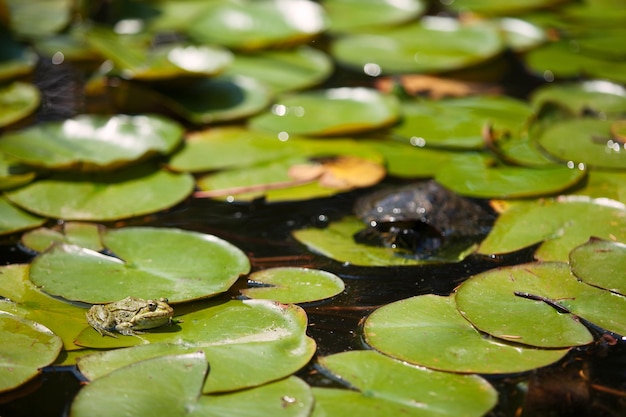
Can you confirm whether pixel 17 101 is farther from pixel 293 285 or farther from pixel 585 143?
pixel 585 143

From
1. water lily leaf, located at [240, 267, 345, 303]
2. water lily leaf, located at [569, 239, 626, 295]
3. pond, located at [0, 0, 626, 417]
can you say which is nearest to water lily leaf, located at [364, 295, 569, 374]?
pond, located at [0, 0, 626, 417]

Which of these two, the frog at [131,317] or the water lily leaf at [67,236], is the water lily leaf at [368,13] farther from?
the frog at [131,317]

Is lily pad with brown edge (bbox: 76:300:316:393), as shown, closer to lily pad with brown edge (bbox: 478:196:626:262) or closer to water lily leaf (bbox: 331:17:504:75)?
lily pad with brown edge (bbox: 478:196:626:262)

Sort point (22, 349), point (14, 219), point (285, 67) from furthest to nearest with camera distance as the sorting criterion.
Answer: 1. point (285, 67)
2. point (14, 219)
3. point (22, 349)

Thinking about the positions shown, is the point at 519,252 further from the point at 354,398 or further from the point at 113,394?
the point at 113,394

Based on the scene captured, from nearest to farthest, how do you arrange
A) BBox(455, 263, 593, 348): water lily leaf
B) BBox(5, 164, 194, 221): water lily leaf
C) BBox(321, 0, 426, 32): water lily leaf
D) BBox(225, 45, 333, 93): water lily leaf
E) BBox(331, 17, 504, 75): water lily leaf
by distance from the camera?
BBox(455, 263, 593, 348): water lily leaf → BBox(5, 164, 194, 221): water lily leaf → BBox(225, 45, 333, 93): water lily leaf → BBox(331, 17, 504, 75): water lily leaf → BBox(321, 0, 426, 32): water lily leaf

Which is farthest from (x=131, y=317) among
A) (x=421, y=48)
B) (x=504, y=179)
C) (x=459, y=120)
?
(x=421, y=48)
